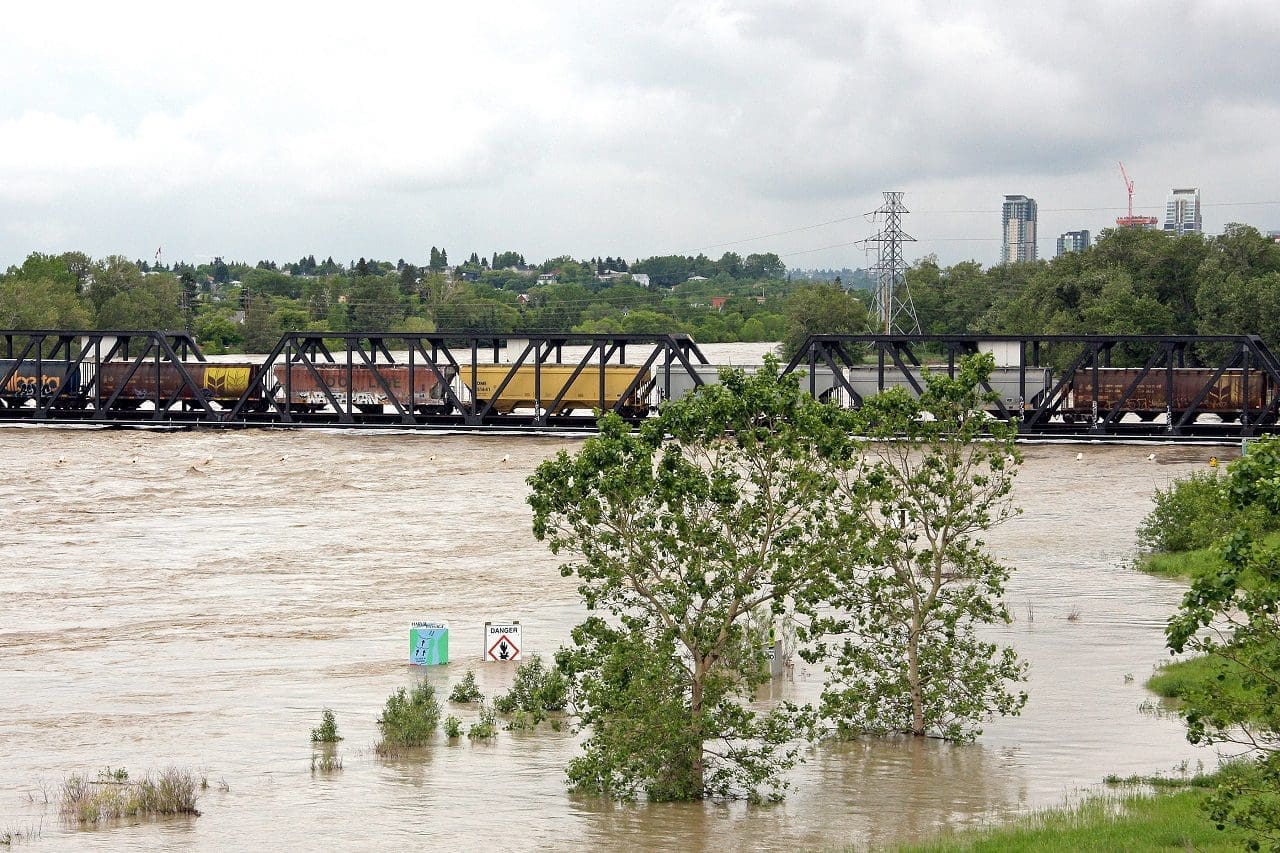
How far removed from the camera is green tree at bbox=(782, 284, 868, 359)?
495ft

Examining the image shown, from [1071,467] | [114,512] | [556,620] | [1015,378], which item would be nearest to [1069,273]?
[1015,378]

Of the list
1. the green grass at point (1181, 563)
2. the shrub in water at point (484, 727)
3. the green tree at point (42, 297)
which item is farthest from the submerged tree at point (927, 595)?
the green tree at point (42, 297)

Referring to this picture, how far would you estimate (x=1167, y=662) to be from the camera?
94.8 feet

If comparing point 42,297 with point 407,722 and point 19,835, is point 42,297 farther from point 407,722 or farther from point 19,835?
point 19,835

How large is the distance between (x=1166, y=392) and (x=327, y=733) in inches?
2225

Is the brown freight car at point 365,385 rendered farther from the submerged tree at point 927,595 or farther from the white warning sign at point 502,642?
the submerged tree at point 927,595

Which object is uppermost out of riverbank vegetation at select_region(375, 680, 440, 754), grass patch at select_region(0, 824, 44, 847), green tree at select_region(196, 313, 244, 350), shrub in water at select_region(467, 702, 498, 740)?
green tree at select_region(196, 313, 244, 350)

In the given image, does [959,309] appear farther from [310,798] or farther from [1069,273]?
[310,798]

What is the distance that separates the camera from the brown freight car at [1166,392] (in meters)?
71.6

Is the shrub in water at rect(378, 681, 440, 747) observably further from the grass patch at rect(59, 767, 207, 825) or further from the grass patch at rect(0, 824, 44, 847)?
the grass patch at rect(0, 824, 44, 847)

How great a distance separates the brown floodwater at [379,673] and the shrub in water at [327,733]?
0.90 ft

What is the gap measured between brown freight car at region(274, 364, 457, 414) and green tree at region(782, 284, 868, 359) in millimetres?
71956

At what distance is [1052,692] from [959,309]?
6277 inches

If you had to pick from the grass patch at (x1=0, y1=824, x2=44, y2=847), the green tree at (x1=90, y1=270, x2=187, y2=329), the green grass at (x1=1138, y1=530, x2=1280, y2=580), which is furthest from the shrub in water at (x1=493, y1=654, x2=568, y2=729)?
the green tree at (x1=90, y1=270, x2=187, y2=329)
